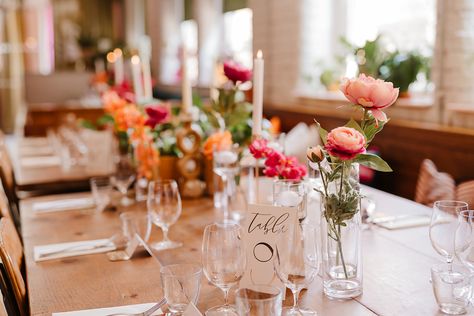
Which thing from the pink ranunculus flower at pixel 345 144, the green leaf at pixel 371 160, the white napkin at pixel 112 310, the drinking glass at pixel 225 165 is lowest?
the white napkin at pixel 112 310

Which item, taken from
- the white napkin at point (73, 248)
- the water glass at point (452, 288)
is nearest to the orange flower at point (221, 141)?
the white napkin at point (73, 248)

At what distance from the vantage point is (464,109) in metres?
3.08

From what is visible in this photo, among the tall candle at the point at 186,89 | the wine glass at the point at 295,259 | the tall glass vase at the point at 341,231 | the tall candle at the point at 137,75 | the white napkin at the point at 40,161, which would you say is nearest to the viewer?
the wine glass at the point at 295,259

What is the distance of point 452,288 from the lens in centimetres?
111

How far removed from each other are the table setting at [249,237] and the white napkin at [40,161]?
99cm

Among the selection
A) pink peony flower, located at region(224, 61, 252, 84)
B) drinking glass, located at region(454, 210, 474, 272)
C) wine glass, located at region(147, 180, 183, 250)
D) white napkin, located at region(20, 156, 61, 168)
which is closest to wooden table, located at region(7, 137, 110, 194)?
white napkin, located at region(20, 156, 61, 168)

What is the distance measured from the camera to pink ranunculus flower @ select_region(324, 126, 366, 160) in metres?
1.09

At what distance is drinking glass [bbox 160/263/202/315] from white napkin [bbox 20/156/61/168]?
2246 mm

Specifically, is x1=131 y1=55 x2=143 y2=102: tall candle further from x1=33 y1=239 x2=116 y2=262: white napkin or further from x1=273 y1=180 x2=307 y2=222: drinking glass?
x1=273 y1=180 x2=307 y2=222: drinking glass

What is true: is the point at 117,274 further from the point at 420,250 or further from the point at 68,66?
the point at 68,66

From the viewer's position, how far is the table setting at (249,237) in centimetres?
112

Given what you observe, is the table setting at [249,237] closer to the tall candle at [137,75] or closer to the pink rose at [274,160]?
the pink rose at [274,160]

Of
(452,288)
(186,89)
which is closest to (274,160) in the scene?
(452,288)

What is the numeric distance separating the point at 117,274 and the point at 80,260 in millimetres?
185
